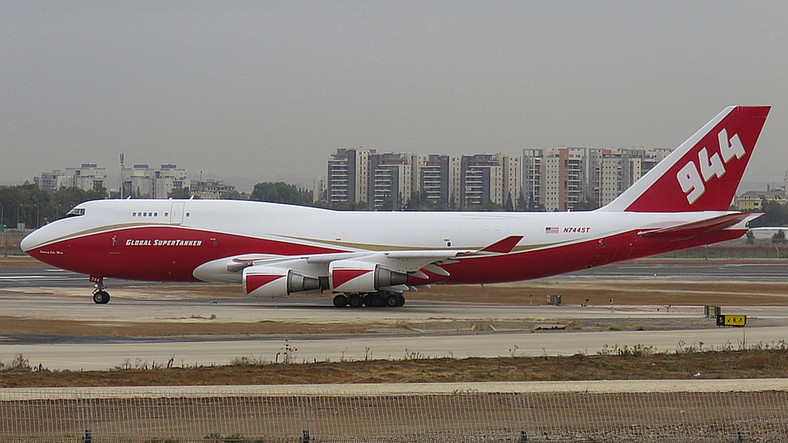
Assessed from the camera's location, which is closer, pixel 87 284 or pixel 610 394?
pixel 610 394

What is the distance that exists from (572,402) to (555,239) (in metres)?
25.7

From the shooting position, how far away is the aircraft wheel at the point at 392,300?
4275cm

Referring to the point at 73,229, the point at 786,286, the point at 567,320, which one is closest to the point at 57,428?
the point at 567,320

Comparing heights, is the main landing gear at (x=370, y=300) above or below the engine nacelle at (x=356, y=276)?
below

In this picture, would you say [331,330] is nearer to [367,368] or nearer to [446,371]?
[367,368]

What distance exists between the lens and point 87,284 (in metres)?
58.8

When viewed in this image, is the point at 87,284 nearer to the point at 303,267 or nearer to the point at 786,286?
the point at 303,267

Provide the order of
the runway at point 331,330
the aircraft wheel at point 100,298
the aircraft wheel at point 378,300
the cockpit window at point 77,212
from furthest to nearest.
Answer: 1. the cockpit window at point 77,212
2. the aircraft wheel at point 100,298
3. the aircraft wheel at point 378,300
4. the runway at point 331,330

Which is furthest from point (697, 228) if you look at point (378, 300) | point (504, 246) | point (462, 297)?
point (378, 300)

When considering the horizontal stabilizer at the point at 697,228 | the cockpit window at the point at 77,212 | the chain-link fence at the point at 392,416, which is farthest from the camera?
the cockpit window at the point at 77,212

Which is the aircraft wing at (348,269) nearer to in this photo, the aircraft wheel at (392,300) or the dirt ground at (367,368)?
the aircraft wheel at (392,300)

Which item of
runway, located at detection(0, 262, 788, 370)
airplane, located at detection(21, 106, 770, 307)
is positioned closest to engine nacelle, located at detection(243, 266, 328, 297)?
airplane, located at detection(21, 106, 770, 307)

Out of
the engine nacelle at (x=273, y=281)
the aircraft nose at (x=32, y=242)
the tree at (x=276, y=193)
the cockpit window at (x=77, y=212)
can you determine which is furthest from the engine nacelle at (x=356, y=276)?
the tree at (x=276, y=193)

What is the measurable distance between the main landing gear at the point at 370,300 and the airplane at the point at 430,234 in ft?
0.17
